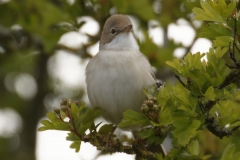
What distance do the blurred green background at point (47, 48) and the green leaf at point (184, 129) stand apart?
2.30 m

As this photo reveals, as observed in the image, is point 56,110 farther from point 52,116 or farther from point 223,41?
point 223,41

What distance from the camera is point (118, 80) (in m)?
4.59

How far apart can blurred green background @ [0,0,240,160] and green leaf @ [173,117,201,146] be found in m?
2.30

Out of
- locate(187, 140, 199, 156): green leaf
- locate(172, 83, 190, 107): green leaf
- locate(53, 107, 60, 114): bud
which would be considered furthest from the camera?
locate(187, 140, 199, 156): green leaf

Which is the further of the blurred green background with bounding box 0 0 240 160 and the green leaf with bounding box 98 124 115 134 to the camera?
the blurred green background with bounding box 0 0 240 160

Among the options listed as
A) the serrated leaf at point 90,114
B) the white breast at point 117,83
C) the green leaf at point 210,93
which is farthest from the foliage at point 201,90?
the white breast at point 117,83

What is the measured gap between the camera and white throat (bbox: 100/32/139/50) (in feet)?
16.6

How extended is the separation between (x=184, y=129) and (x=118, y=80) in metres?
1.41

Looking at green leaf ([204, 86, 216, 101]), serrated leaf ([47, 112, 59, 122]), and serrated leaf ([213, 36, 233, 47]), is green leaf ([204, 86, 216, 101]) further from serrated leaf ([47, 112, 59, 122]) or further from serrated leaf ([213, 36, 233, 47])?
serrated leaf ([47, 112, 59, 122])

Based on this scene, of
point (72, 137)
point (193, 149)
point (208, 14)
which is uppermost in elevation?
point (208, 14)

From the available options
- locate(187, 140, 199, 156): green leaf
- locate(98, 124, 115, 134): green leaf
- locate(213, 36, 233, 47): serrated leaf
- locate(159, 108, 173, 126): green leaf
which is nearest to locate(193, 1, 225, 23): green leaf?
locate(213, 36, 233, 47): serrated leaf

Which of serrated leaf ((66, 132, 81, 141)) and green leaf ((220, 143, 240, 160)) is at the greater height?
serrated leaf ((66, 132, 81, 141))

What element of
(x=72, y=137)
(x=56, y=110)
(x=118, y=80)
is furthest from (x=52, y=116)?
(x=118, y=80)

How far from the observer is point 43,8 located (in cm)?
638
